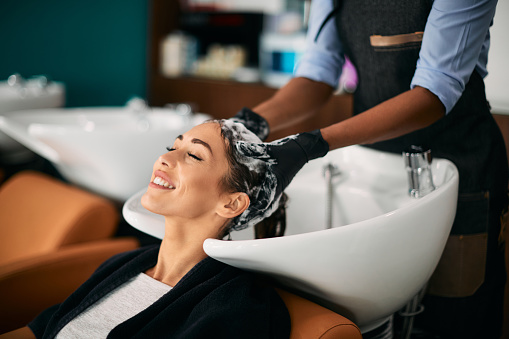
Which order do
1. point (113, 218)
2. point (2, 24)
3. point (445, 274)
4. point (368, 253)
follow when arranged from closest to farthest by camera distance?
point (368, 253)
point (445, 274)
point (113, 218)
point (2, 24)

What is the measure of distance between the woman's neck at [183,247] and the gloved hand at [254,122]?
1.01ft

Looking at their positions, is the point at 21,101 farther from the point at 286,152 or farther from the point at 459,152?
the point at 459,152

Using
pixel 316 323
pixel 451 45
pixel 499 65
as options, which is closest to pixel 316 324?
pixel 316 323

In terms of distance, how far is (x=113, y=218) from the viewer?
5.93 feet

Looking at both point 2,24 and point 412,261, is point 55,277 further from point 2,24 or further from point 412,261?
point 2,24

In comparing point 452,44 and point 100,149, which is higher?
point 452,44

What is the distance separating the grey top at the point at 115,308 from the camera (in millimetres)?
1087

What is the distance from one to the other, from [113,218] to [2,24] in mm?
1574

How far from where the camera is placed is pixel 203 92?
10.1 feet

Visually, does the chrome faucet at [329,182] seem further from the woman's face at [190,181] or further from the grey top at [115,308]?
the grey top at [115,308]

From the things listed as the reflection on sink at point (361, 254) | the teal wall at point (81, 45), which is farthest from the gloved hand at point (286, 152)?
the teal wall at point (81, 45)

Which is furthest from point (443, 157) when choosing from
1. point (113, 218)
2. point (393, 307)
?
point (113, 218)

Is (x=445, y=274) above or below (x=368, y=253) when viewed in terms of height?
below

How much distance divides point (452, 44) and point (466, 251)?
0.55 m
